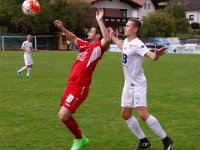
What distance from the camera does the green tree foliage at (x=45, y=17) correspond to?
6141 centimetres

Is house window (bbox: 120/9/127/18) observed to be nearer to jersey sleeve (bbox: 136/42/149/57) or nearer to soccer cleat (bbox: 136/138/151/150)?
soccer cleat (bbox: 136/138/151/150)

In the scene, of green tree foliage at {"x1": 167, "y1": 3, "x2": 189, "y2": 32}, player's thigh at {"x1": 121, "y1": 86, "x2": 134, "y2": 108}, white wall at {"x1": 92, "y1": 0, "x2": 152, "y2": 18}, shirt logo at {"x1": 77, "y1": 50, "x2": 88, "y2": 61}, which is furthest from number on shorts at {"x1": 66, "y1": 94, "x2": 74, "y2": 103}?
white wall at {"x1": 92, "y1": 0, "x2": 152, "y2": 18}

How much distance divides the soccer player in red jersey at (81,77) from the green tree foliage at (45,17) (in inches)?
2157

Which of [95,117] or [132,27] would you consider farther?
[95,117]

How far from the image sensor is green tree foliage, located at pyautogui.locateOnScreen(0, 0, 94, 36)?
61406 mm

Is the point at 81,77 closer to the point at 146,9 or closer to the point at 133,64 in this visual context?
the point at 133,64

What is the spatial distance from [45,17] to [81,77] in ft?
188

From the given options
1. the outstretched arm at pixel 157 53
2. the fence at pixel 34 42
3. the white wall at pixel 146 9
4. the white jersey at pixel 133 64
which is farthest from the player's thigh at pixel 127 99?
the white wall at pixel 146 9

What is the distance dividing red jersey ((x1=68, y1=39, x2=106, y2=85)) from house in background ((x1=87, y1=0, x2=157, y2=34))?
226ft

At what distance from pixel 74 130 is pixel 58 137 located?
3.78 feet

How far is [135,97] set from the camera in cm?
672

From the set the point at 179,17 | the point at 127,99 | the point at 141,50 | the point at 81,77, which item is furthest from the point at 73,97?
the point at 179,17

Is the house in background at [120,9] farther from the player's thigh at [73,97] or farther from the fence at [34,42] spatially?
the player's thigh at [73,97]

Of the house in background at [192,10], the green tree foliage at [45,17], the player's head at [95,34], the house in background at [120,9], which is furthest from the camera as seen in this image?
the house in background at [192,10]
